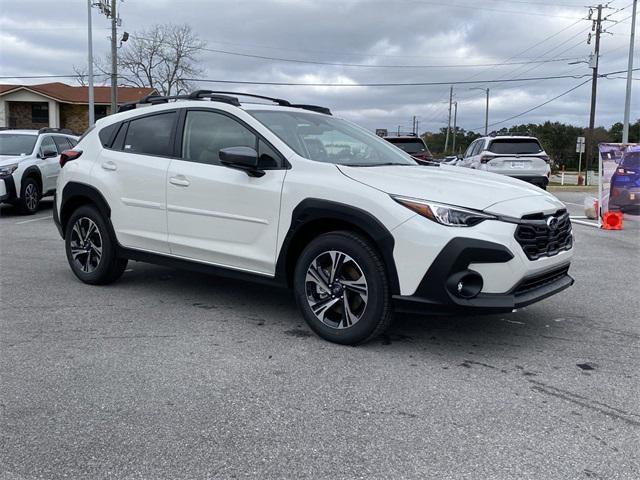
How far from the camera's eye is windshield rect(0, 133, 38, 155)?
12.5 m

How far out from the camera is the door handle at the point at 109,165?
571cm

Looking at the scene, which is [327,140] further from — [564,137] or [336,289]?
[564,137]

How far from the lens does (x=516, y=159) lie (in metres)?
16.3

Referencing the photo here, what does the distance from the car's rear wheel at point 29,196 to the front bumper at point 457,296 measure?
10211 mm

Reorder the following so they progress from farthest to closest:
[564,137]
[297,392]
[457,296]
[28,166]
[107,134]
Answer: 1. [564,137]
2. [28,166]
3. [107,134]
4. [457,296]
5. [297,392]

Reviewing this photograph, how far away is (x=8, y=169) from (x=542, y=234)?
35.0 ft

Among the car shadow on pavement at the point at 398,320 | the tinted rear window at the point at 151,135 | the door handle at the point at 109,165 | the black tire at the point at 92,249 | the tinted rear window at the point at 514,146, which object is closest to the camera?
the car shadow on pavement at the point at 398,320

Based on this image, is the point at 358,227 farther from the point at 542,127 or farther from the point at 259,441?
the point at 542,127

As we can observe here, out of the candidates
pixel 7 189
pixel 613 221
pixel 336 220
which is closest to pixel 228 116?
pixel 336 220

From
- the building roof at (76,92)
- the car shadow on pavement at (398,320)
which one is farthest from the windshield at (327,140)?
the building roof at (76,92)

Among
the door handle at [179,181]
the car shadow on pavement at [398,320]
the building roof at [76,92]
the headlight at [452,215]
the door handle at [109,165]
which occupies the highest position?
the building roof at [76,92]

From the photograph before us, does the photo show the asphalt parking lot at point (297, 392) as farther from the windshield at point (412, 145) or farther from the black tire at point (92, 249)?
the windshield at point (412, 145)

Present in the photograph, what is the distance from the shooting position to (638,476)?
2.66 m

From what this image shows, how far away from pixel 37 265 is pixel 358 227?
15.3 feet
